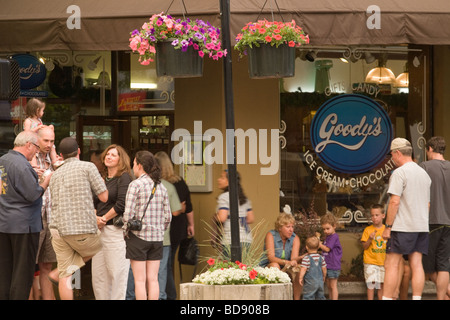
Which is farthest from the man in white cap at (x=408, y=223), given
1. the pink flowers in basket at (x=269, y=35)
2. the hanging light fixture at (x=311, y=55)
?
the hanging light fixture at (x=311, y=55)

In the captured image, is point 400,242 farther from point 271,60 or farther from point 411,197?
point 271,60

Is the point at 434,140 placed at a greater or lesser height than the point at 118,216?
greater

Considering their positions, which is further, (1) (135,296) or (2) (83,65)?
(2) (83,65)

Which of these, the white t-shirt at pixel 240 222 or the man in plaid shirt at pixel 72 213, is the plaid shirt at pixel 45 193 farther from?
the white t-shirt at pixel 240 222

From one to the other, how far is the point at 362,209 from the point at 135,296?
3510 millimetres

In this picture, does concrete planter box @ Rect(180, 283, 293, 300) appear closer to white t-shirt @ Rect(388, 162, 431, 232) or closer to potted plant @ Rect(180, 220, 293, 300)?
potted plant @ Rect(180, 220, 293, 300)

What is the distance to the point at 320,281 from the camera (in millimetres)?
9828

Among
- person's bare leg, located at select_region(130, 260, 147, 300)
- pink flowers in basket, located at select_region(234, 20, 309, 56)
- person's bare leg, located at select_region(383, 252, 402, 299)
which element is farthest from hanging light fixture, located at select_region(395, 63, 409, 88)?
person's bare leg, located at select_region(130, 260, 147, 300)

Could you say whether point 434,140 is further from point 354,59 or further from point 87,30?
point 87,30

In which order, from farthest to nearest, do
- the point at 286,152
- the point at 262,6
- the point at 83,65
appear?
1. the point at 83,65
2. the point at 286,152
3. the point at 262,6

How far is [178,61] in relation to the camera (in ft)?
26.1

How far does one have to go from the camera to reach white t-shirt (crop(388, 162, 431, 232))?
29.1 ft

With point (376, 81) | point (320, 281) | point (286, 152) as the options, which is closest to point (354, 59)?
point (376, 81)

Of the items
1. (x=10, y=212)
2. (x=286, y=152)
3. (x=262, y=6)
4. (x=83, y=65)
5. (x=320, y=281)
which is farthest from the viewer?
(x=83, y=65)
